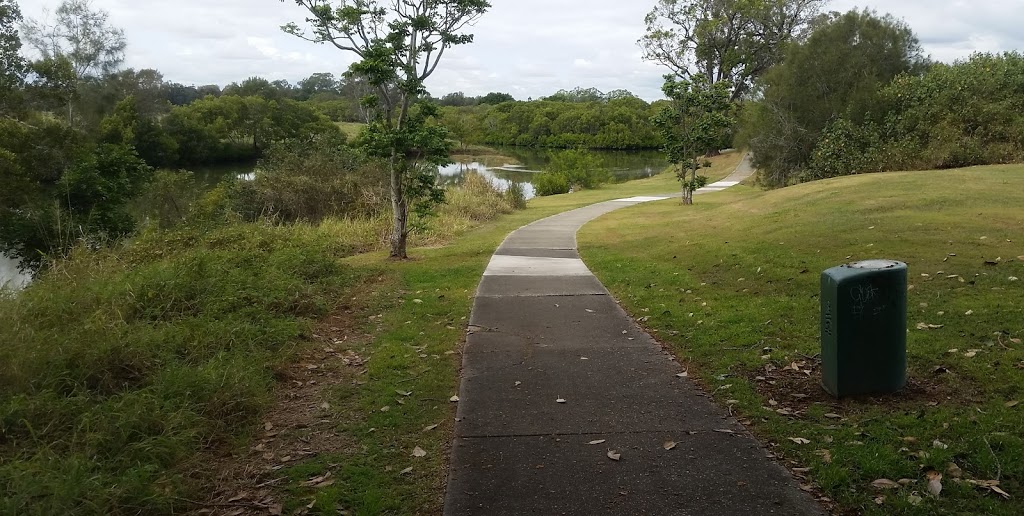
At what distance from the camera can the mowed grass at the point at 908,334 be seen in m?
4.16

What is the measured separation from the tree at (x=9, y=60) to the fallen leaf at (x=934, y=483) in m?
26.0

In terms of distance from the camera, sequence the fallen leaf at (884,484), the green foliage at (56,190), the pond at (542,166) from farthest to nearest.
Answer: the pond at (542,166) < the green foliage at (56,190) < the fallen leaf at (884,484)

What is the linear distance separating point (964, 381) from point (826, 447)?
5.50 ft

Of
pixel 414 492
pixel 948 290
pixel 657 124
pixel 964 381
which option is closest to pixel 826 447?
pixel 964 381

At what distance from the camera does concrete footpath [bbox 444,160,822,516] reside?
3.98 m

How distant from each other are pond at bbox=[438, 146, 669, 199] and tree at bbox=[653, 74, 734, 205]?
1480 centimetres

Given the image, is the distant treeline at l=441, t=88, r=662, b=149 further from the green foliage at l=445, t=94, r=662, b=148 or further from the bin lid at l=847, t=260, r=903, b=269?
the bin lid at l=847, t=260, r=903, b=269

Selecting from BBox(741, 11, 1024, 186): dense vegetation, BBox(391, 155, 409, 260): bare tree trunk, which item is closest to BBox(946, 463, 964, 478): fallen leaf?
BBox(391, 155, 409, 260): bare tree trunk

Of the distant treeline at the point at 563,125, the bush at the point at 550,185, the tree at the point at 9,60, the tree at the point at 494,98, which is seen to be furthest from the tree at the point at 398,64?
the tree at the point at 494,98

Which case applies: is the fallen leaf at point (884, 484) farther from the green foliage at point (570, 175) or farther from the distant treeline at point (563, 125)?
the distant treeline at point (563, 125)

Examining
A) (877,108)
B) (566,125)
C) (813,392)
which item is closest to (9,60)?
(813,392)

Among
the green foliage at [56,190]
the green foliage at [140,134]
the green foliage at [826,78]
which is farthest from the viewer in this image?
the green foliage at [140,134]

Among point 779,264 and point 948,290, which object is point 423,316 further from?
point 948,290

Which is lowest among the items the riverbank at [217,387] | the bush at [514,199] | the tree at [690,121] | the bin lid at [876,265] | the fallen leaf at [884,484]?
the fallen leaf at [884,484]
